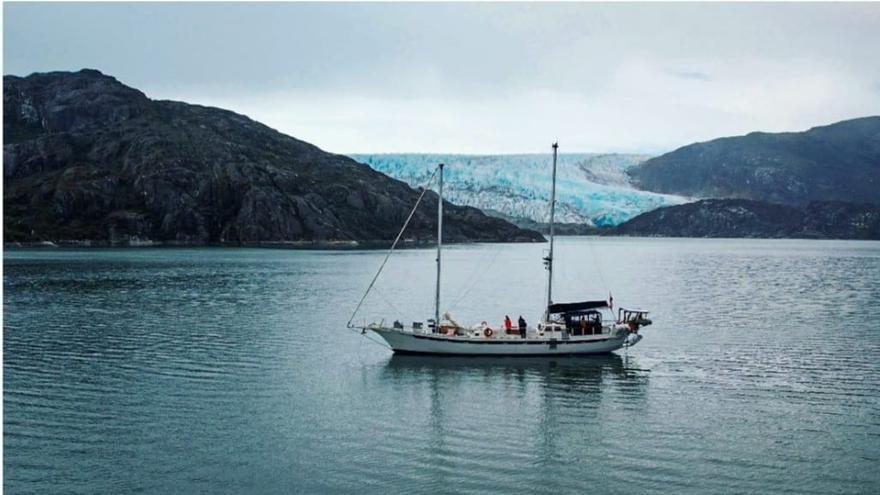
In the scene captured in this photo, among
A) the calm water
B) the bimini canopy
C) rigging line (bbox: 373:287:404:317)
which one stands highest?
the bimini canopy

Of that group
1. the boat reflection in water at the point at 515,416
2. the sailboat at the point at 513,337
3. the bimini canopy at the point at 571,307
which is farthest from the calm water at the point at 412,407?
the bimini canopy at the point at 571,307

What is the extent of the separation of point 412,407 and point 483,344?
12.5 m

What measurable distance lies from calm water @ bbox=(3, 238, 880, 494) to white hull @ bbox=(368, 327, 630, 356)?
86 centimetres

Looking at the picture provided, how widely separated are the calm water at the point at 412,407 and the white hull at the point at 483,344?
0.86 metres

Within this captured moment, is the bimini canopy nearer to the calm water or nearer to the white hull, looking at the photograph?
the white hull

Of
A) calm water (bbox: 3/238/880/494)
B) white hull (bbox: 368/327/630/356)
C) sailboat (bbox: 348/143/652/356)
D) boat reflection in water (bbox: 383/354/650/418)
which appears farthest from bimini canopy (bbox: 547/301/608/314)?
calm water (bbox: 3/238/880/494)

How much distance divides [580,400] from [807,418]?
10.2 metres

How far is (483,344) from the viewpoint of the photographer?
48500 mm

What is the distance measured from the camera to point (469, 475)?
26.6 meters

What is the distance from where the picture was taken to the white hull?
48531mm

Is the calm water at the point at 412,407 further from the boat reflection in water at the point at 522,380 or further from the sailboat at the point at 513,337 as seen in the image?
the sailboat at the point at 513,337

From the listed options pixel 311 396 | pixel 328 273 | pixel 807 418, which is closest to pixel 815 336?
pixel 807 418

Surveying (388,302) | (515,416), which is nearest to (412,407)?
(515,416)

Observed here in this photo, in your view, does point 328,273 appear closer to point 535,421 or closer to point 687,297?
point 687,297
